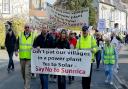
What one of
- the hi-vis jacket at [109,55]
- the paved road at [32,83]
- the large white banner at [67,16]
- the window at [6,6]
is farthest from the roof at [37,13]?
the hi-vis jacket at [109,55]

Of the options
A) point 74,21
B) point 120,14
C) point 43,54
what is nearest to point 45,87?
point 43,54

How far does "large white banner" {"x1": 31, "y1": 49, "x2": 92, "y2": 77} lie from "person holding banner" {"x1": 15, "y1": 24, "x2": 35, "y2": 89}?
47 centimetres

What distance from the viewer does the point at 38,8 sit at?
77.6 meters

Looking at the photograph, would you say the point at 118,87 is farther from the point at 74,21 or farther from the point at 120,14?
the point at 120,14

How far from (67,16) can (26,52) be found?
7421 mm

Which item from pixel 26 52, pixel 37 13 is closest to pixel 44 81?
pixel 26 52

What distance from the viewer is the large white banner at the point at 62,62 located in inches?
531

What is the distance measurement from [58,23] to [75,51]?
8794mm

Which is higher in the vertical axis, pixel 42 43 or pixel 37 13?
pixel 37 13

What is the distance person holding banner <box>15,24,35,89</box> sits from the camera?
Answer: 14.6 meters

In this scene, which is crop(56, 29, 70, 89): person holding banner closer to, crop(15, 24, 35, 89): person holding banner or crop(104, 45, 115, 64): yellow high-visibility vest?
crop(15, 24, 35, 89): person holding banner

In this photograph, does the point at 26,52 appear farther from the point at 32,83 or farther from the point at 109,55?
the point at 109,55

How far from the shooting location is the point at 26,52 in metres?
14.7

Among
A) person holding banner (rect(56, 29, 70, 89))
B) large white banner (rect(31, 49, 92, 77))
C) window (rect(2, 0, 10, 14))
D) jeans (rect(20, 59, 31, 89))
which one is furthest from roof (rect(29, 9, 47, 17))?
person holding banner (rect(56, 29, 70, 89))
